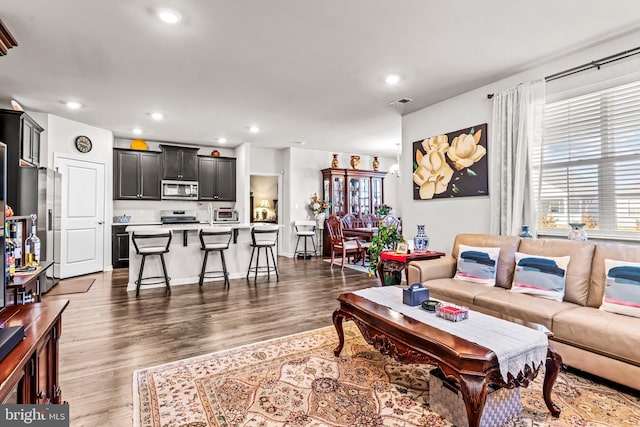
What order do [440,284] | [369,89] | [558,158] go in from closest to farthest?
[440,284], [558,158], [369,89]

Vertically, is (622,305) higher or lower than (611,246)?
lower

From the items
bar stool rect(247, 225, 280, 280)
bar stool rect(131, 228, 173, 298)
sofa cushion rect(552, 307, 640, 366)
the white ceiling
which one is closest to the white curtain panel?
the white ceiling

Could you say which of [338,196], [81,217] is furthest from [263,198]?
[81,217]

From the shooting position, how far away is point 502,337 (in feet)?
5.72

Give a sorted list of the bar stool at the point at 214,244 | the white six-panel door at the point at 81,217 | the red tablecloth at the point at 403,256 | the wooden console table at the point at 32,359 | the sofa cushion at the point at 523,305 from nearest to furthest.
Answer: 1. the wooden console table at the point at 32,359
2. the sofa cushion at the point at 523,305
3. the red tablecloth at the point at 403,256
4. the bar stool at the point at 214,244
5. the white six-panel door at the point at 81,217

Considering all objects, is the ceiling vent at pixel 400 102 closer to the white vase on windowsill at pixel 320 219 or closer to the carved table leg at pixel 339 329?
the carved table leg at pixel 339 329

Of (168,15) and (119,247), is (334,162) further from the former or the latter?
(168,15)

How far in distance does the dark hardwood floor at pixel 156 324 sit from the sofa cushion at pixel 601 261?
225 cm

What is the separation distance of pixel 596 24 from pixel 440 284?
252 cm

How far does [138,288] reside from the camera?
4371 mm

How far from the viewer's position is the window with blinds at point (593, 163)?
9.41 ft

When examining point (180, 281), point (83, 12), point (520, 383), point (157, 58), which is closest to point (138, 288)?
point (180, 281)

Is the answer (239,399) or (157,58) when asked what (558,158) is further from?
(157,58)

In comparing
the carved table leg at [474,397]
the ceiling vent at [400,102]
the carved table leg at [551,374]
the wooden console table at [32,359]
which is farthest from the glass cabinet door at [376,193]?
the wooden console table at [32,359]
